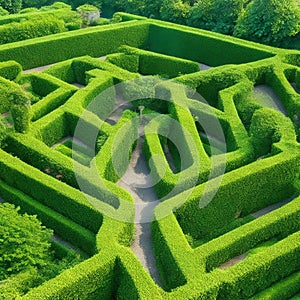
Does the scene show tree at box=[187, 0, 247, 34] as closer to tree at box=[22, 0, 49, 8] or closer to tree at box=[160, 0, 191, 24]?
tree at box=[160, 0, 191, 24]

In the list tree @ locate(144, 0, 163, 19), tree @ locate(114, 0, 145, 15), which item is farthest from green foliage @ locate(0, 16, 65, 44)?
tree @ locate(114, 0, 145, 15)

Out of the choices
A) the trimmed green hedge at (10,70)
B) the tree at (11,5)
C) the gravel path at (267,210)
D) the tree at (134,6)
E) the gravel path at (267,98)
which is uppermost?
the tree at (134,6)

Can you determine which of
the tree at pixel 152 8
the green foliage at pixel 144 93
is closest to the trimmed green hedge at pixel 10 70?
the green foliage at pixel 144 93

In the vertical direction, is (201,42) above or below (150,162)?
above

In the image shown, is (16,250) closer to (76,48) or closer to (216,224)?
(216,224)

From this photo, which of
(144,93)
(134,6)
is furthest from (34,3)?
(144,93)

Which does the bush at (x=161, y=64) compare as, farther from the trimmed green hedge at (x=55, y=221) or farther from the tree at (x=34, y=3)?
the tree at (x=34, y=3)

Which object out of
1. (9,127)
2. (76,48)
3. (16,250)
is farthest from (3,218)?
(76,48)
